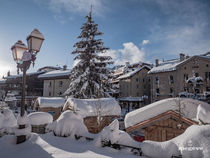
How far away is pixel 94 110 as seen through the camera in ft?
42.0

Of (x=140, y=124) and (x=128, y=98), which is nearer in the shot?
(x=140, y=124)

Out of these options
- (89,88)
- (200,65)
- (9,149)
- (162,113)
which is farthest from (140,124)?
(200,65)

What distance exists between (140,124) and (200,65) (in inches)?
1133

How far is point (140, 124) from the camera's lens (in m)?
6.85

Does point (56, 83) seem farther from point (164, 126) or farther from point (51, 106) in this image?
point (164, 126)

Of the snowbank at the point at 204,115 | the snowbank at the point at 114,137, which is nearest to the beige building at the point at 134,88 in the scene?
the snowbank at the point at 114,137

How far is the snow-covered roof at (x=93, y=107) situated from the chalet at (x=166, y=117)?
18.7 ft

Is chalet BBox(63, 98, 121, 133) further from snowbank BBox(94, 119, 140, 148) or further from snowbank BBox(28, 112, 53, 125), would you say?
snowbank BBox(94, 119, 140, 148)

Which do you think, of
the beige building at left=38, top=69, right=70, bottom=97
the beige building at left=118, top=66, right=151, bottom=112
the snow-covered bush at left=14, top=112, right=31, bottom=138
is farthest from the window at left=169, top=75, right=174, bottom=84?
the snow-covered bush at left=14, top=112, right=31, bottom=138

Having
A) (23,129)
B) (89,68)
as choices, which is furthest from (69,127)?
(89,68)

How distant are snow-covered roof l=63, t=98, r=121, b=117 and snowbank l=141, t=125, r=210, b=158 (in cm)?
898

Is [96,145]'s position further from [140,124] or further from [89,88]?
[89,88]

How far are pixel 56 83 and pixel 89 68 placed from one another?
22.1m

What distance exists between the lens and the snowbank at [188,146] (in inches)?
115
